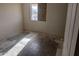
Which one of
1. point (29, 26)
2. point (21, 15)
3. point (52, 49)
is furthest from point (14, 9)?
point (52, 49)

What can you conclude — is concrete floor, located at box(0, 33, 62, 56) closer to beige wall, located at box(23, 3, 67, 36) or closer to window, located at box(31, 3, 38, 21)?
beige wall, located at box(23, 3, 67, 36)

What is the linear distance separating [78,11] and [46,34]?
78.1 inches

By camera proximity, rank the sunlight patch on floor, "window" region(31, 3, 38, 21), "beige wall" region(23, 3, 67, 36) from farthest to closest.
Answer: "window" region(31, 3, 38, 21) < "beige wall" region(23, 3, 67, 36) < the sunlight patch on floor

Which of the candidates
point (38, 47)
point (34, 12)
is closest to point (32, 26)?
point (34, 12)

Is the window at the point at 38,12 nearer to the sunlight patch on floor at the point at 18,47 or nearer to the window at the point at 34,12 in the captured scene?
the window at the point at 34,12

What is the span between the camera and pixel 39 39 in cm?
236

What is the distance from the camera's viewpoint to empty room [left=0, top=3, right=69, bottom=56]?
6.91ft

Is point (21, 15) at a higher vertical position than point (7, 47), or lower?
higher

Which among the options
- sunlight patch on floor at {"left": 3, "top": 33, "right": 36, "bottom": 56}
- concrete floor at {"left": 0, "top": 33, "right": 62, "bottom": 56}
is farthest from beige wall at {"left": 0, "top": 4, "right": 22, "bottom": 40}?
sunlight patch on floor at {"left": 3, "top": 33, "right": 36, "bottom": 56}

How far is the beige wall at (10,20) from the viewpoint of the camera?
7.38 feet

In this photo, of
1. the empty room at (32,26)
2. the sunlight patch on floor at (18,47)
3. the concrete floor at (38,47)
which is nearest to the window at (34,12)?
the empty room at (32,26)

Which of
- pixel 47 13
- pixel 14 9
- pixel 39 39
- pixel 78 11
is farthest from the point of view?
pixel 47 13

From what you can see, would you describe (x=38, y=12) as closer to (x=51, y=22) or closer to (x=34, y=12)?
(x=34, y=12)

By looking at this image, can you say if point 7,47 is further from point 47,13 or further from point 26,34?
point 47,13
